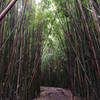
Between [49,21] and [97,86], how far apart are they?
6.57 ft

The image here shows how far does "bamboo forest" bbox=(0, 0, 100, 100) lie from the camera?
1532mm

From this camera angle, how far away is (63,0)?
7.30ft

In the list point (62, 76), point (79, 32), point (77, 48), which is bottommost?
point (62, 76)

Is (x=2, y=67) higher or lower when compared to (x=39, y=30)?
lower

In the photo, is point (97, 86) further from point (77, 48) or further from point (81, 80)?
point (77, 48)

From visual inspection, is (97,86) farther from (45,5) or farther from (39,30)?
(45,5)

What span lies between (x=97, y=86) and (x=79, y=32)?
3.49 ft

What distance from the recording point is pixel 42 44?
304 cm

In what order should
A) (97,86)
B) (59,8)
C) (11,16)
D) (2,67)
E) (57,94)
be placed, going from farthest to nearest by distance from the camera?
(57,94) < (59,8) < (2,67) < (11,16) < (97,86)

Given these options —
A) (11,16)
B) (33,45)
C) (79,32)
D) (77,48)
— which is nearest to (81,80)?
(77,48)

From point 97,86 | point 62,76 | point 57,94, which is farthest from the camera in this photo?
point 62,76

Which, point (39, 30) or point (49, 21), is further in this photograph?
point (49, 21)

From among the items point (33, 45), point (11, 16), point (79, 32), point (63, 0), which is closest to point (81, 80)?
point (79, 32)

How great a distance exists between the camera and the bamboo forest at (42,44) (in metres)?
1.53
